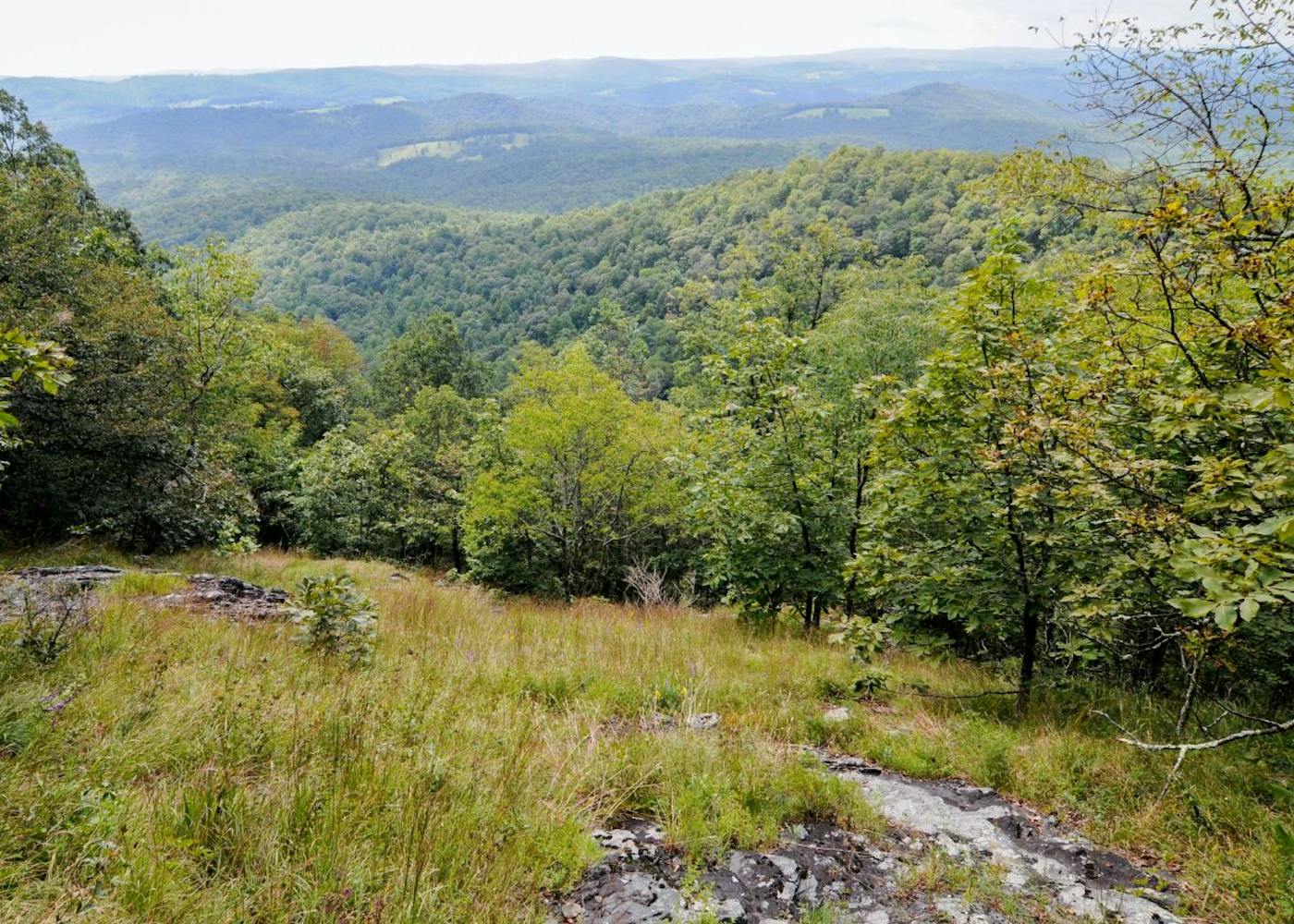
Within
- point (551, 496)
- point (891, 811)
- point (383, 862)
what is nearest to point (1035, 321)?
point (891, 811)

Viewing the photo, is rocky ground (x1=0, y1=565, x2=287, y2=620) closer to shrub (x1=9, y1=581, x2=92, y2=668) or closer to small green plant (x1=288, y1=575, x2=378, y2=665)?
shrub (x1=9, y1=581, x2=92, y2=668)

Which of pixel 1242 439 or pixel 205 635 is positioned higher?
pixel 1242 439

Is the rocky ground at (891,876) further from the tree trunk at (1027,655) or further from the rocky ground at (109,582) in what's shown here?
the rocky ground at (109,582)

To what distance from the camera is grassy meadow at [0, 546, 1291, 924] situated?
92.8 inches

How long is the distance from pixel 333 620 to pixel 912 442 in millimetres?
5246

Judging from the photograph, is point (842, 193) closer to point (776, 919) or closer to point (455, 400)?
point (455, 400)

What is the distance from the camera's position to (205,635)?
5.17m

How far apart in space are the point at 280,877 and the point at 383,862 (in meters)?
0.38

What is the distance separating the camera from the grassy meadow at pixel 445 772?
7.73 ft

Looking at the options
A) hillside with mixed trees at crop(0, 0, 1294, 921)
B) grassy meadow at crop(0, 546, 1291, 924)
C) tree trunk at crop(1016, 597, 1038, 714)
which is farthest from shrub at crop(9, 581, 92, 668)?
tree trunk at crop(1016, 597, 1038, 714)

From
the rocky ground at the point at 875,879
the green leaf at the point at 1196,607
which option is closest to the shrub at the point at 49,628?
the rocky ground at the point at 875,879

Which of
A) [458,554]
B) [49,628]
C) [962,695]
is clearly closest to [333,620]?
[49,628]

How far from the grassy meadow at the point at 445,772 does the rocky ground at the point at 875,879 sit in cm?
13

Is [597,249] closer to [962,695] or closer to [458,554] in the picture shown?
[458,554]
